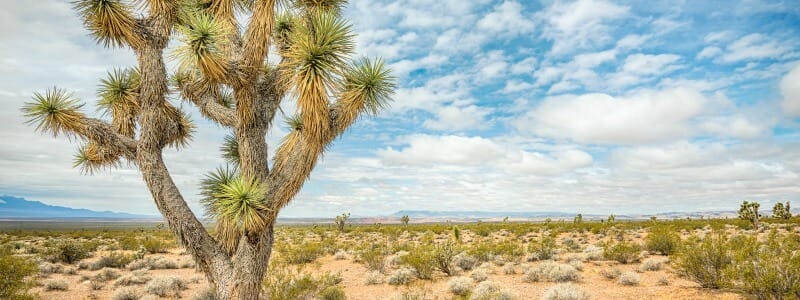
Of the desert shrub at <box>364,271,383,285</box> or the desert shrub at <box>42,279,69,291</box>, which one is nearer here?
the desert shrub at <box>42,279,69,291</box>

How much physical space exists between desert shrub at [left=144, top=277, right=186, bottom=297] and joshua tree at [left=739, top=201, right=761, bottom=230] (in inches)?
1264

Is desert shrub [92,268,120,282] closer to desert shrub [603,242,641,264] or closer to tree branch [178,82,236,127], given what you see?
tree branch [178,82,236,127]

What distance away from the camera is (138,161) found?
609 centimetres

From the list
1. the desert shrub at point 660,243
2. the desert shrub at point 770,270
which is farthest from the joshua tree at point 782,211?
the desert shrub at point 770,270

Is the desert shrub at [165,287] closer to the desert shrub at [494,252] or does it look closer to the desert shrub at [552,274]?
the desert shrub at [494,252]

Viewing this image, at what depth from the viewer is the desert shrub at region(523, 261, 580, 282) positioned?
1186 cm

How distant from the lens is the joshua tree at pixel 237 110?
5.80m

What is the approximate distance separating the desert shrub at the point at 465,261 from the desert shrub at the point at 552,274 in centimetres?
252

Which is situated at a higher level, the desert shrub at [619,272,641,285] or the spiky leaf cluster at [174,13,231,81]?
the spiky leaf cluster at [174,13,231,81]

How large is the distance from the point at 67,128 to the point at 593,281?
12.0 metres

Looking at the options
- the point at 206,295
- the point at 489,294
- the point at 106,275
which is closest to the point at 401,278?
the point at 489,294

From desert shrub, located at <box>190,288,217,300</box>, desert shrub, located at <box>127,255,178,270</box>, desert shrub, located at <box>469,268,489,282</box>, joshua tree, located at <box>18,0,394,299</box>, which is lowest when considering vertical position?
desert shrub, located at <box>127,255,178,270</box>

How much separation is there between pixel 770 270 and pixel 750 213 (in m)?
29.2

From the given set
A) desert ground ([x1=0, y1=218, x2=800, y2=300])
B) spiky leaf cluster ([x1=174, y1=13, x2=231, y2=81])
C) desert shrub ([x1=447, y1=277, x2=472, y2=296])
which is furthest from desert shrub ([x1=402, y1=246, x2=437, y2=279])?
spiky leaf cluster ([x1=174, y1=13, x2=231, y2=81])
